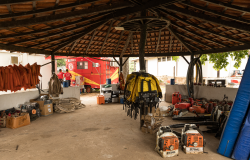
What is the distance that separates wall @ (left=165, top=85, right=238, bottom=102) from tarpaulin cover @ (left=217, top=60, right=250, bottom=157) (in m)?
4.84

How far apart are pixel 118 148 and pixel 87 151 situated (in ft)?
2.73

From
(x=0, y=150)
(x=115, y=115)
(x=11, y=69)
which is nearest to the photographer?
(x=0, y=150)

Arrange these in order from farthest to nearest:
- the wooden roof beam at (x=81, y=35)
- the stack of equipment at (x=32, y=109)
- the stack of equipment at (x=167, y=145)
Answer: the stack of equipment at (x=32, y=109), the wooden roof beam at (x=81, y=35), the stack of equipment at (x=167, y=145)

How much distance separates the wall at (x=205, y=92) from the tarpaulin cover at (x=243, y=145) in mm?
5147

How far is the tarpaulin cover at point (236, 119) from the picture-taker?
3789 mm

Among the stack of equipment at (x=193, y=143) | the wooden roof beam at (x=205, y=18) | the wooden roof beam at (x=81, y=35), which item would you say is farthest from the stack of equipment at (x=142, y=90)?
the wooden roof beam at (x=81, y=35)

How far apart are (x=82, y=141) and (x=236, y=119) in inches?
168

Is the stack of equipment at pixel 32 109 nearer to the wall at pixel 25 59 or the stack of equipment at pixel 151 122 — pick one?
the wall at pixel 25 59

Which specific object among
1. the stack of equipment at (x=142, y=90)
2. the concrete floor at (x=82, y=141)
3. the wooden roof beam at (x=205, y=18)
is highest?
the wooden roof beam at (x=205, y=18)

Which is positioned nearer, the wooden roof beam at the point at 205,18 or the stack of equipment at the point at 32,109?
the wooden roof beam at the point at 205,18

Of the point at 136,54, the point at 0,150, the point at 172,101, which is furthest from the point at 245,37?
the point at 0,150

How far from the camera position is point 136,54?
38.9 ft

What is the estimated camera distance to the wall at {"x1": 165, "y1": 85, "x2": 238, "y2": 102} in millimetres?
8172

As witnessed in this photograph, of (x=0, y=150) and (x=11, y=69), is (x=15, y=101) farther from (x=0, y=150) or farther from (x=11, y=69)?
(x=0, y=150)
